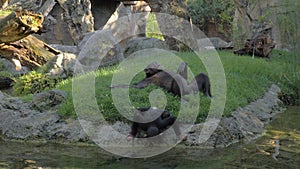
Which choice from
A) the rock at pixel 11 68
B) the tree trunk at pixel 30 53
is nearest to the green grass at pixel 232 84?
the tree trunk at pixel 30 53

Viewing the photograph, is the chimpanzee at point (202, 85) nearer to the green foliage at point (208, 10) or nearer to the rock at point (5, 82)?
the rock at point (5, 82)

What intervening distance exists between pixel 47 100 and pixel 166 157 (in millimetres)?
2972

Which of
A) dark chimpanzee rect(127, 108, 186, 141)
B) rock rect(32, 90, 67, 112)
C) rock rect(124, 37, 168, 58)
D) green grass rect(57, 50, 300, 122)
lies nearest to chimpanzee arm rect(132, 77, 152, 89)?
green grass rect(57, 50, 300, 122)

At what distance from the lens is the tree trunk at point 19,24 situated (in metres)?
10.1

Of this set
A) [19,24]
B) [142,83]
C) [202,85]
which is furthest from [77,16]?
[202,85]

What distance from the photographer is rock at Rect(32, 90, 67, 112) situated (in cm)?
810

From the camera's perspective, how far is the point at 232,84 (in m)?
10.7

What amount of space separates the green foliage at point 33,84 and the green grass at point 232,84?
1.91 ft

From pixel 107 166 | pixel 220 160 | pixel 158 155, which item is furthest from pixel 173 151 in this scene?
pixel 107 166

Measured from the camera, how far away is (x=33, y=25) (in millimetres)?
10344

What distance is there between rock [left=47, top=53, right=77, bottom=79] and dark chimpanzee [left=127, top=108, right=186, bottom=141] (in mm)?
4814

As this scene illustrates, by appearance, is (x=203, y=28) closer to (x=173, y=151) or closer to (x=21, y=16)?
(x=21, y=16)

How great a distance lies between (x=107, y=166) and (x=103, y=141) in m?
1.27

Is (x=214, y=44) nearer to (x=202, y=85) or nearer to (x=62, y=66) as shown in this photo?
(x=62, y=66)
